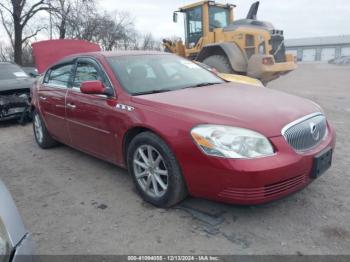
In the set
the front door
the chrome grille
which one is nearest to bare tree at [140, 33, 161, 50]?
the front door

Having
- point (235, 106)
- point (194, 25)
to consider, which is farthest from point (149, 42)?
point (235, 106)

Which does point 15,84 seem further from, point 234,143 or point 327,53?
point 327,53

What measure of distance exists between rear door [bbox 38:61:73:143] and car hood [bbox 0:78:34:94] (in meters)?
2.52

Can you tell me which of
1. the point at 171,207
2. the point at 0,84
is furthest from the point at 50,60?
the point at 171,207

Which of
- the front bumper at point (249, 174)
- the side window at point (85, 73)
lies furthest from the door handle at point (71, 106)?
the front bumper at point (249, 174)

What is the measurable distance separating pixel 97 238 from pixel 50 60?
9086mm

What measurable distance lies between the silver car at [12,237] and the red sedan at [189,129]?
1.49 m

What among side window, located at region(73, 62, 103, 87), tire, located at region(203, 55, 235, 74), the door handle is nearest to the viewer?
side window, located at region(73, 62, 103, 87)

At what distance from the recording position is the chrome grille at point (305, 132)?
2951mm

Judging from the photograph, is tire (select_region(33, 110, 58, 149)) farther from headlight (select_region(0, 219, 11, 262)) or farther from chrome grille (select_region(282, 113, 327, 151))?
headlight (select_region(0, 219, 11, 262))

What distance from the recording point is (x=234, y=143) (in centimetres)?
281

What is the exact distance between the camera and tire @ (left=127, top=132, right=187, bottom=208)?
3.15 m

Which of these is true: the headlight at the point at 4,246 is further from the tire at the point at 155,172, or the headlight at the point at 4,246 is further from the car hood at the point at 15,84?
the car hood at the point at 15,84

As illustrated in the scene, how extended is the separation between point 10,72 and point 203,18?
5554mm
